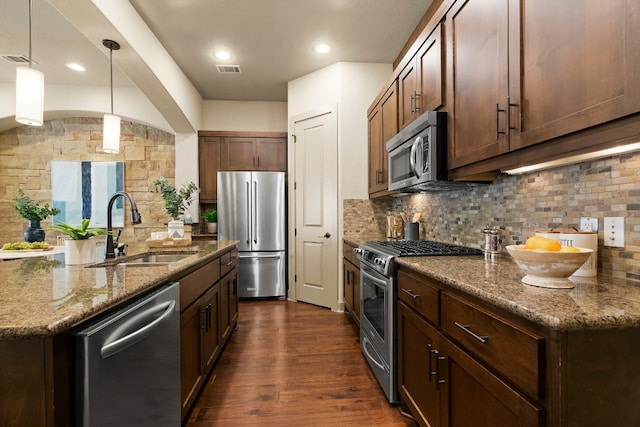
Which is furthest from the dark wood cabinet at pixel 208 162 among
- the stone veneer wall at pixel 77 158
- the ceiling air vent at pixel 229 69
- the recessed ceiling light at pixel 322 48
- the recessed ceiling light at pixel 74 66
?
the recessed ceiling light at pixel 322 48

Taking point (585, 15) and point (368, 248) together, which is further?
point (368, 248)

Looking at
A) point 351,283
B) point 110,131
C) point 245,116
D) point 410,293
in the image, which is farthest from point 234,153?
point 410,293

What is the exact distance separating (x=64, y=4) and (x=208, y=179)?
2715 mm

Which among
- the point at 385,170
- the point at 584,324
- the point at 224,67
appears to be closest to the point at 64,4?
the point at 224,67

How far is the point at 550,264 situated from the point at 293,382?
1783mm

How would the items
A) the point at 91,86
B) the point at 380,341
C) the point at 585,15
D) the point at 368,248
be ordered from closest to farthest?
the point at 585,15
the point at 380,341
the point at 368,248
the point at 91,86

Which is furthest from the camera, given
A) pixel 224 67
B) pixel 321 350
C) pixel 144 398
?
pixel 224 67

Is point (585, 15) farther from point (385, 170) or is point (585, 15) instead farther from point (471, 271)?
point (385, 170)

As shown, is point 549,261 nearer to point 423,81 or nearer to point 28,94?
point 423,81

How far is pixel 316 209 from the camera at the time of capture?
408 cm

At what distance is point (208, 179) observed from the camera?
186 inches

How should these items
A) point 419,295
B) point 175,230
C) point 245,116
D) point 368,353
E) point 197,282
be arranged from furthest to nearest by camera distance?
1. point 245,116
2. point 175,230
3. point 368,353
4. point 197,282
5. point 419,295

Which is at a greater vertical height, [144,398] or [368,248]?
[368,248]

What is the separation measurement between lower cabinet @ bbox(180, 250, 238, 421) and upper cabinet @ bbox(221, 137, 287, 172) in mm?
2141
